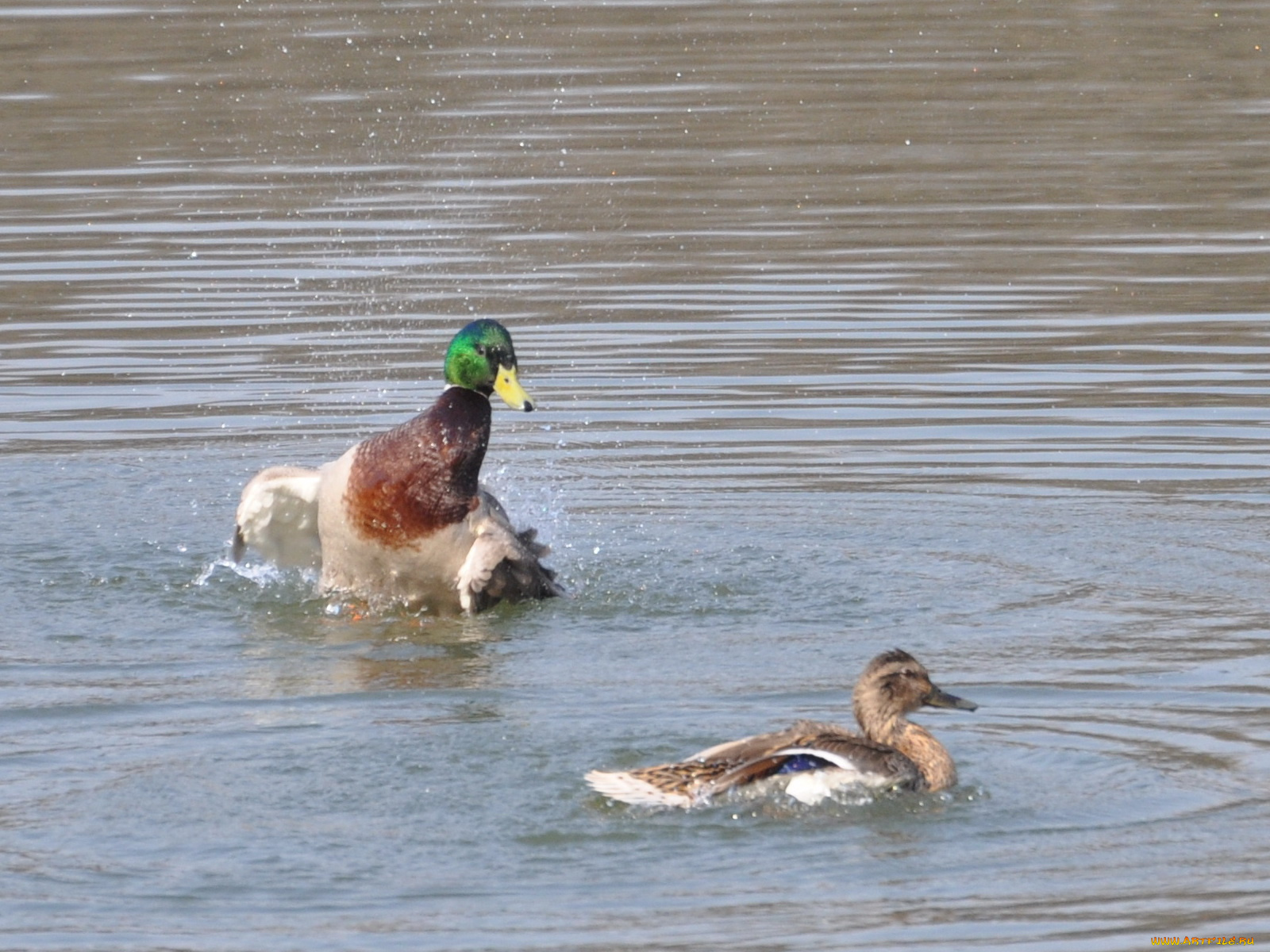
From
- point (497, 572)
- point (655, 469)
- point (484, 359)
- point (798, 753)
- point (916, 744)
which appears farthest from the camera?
point (655, 469)

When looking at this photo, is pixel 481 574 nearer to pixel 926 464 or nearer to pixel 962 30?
pixel 926 464

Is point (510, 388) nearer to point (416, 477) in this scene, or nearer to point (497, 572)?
point (416, 477)

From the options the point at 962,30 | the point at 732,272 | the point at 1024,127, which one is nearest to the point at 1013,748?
the point at 732,272

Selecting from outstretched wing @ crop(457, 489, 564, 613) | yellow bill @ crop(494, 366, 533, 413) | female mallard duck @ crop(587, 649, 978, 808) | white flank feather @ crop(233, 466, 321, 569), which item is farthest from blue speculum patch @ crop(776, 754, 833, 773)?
white flank feather @ crop(233, 466, 321, 569)

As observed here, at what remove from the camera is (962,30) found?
2481 cm

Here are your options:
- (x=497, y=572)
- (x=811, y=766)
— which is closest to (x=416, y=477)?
(x=497, y=572)

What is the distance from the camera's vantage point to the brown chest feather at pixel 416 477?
9859 millimetres

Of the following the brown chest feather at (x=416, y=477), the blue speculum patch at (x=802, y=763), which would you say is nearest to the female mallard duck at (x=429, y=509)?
the brown chest feather at (x=416, y=477)

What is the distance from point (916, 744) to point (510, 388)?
3203mm

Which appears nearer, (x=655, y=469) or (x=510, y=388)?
(x=510, y=388)

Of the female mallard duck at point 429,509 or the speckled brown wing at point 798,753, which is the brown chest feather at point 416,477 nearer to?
the female mallard duck at point 429,509

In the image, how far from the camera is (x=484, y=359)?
10.0 m

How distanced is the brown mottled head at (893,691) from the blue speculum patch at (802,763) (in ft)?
1.69

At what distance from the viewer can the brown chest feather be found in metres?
9.86
